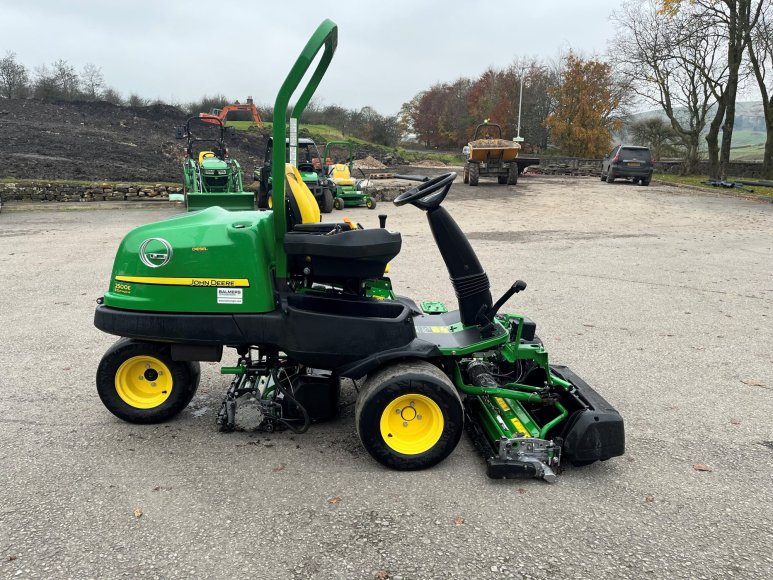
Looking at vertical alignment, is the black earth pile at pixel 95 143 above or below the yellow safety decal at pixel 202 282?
above

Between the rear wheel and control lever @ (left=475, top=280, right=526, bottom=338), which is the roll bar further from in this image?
the rear wheel

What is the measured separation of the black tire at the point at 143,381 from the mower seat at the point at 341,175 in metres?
12.9

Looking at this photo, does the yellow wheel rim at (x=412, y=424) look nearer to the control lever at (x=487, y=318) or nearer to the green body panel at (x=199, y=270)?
the control lever at (x=487, y=318)

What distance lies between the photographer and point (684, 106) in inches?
1177

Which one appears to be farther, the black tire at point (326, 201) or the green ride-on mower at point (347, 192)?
the green ride-on mower at point (347, 192)

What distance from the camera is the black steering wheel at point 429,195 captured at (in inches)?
133

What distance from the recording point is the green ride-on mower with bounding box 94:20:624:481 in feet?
9.98

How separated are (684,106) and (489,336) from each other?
31668 millimetres

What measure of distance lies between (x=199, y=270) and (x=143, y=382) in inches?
35.6

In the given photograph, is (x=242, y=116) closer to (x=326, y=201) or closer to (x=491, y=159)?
(x=491, y=159)

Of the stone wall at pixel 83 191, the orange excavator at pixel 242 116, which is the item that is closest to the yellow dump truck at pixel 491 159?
the stone wall at pixel 83 191

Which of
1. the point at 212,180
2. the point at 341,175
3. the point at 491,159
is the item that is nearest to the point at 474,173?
the point at 491,159

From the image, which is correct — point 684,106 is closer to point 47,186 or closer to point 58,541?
point 47,186

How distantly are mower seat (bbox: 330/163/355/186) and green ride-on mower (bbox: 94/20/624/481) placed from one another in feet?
41.5
